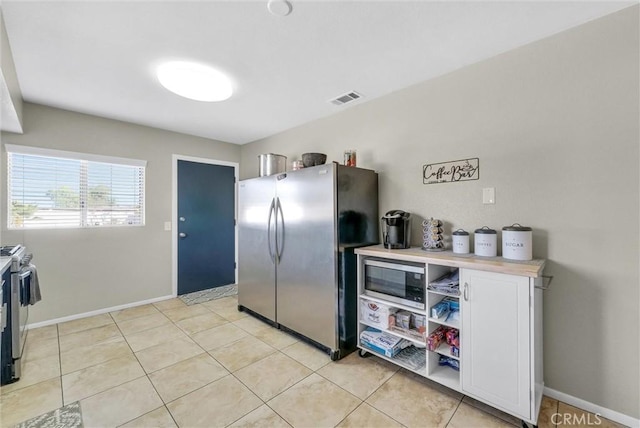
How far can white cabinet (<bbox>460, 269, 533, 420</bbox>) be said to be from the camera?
153cm

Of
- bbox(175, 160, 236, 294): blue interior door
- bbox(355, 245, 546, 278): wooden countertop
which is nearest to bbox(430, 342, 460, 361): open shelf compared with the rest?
bbox(355, 245, 546, 278): wooden countertop

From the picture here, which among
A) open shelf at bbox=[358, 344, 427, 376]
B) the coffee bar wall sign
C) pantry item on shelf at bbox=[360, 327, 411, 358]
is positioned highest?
the coffee bar wall sign

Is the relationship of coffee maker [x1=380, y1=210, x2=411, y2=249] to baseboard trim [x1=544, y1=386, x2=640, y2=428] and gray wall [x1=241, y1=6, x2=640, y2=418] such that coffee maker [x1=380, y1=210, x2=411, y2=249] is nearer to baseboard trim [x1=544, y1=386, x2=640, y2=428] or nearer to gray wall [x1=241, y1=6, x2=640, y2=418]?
gray wall [x1=241, y1=6, x2=640, y2=418]

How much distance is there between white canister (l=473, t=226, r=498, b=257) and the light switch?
10.4 inches

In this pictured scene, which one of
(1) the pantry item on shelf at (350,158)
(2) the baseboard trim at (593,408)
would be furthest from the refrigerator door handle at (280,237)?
(2) the baseboard trim at (593,408)

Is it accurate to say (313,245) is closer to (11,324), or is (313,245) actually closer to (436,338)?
(436,338)

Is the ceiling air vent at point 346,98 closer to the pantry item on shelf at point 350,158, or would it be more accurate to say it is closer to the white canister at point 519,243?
the pantry item on shelf at point 350,158

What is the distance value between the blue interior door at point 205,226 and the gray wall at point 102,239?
0.19 metres

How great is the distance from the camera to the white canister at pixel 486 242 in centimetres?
191

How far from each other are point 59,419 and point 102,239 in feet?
7.28

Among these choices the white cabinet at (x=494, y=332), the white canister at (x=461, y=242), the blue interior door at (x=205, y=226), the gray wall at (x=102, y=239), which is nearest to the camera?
the white cabinet at (x=494, y=332)

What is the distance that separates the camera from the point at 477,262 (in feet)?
5.55

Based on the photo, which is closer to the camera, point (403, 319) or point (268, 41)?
point (268, 41)

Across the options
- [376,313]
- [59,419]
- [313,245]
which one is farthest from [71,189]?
[376,313]
